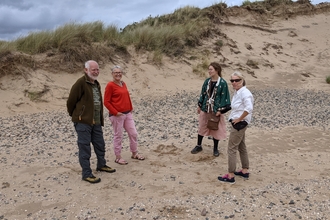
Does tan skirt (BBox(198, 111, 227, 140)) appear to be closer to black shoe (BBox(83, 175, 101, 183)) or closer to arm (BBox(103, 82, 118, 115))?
arm (BBox(103, 82, 118, 115))

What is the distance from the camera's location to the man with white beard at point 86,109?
4.62 meters

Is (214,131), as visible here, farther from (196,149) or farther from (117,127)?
(117,127)

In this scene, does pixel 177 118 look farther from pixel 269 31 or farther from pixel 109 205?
pixel 269 31

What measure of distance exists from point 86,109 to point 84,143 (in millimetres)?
484

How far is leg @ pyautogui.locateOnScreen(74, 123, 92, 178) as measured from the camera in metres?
4.70

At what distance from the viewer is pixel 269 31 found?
20625 millimetres

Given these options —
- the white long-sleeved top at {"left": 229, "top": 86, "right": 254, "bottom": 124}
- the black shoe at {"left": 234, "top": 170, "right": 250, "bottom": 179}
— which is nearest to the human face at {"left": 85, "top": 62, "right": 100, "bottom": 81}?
the white long-sleeved top at {"left": 229, "top": 86, "right": 254, "bottom": 124}

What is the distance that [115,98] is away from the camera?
524 centimetres

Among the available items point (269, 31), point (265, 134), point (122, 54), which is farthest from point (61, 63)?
point (269, 31)

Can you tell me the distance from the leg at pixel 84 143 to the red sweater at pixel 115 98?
1.87 feet

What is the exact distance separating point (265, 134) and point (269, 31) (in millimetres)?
14870

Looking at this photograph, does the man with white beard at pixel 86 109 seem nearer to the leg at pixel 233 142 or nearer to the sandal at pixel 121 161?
the sandal at pixel 121 161

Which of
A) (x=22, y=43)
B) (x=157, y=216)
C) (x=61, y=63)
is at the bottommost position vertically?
(x=157, y=216)

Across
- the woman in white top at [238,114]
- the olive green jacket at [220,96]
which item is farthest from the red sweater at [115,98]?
the woman in white top at [238,114]
